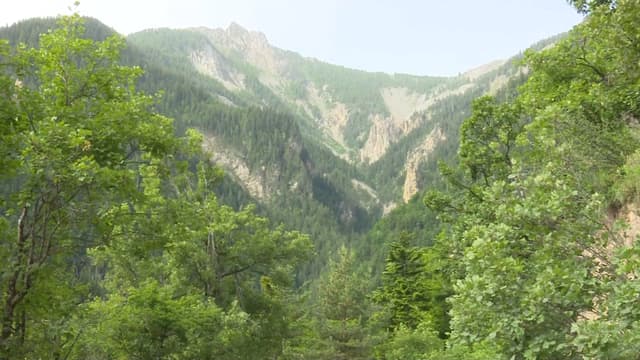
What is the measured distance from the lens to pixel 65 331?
34.8 feet

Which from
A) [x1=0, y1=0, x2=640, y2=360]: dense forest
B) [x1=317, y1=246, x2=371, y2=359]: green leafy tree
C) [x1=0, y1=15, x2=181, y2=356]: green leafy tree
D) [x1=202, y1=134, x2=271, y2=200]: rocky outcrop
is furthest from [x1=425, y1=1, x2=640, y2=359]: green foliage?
[x1=202, y1=134, x2=271, y2=200]: rocky outcrop

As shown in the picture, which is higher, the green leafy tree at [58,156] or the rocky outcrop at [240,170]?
the green leafy tree at [58,156]

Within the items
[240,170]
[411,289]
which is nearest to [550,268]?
[411,289]

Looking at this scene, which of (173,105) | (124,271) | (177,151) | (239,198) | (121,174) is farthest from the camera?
(173,105)

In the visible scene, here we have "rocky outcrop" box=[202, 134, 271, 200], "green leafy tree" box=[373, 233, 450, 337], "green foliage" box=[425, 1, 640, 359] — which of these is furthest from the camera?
"rocky outcrop" box=[202, 134, 271, 200]

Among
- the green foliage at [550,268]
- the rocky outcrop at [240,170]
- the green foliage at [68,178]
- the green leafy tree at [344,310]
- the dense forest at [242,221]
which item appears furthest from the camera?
the rocky outcrop at [240,170]

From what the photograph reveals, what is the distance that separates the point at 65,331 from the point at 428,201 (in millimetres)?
16510

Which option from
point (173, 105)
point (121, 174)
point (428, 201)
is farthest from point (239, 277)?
point (173, 105)

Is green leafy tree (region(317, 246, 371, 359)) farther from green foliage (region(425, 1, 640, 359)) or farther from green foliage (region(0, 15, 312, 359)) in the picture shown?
green foliage (region(425, 1, 640, 359))

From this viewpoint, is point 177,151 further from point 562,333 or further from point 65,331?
point 562,333

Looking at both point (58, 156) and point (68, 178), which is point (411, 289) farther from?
point (58, 156)

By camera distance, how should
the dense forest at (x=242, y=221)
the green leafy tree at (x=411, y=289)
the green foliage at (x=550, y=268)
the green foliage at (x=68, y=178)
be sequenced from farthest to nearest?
the green leafy tree at (x=411, y=289) → the green foliage at (x=68, y=178) → the dense forest at (x=242, y=221) → the green foliage at (x=550, y=268)

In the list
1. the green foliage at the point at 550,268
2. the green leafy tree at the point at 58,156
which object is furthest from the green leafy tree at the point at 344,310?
the green foliage at the point at 550,268

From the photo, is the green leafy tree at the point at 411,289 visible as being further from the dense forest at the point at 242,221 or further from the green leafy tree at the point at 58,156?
the green leafy tree at the point at 58,156
